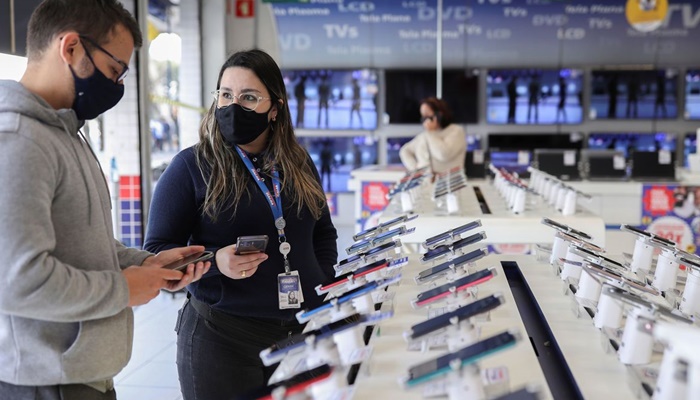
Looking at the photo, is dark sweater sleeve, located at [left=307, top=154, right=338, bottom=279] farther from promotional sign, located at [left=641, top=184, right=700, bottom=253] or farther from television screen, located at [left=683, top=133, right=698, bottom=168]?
television screen, located at [left=683, top=133, right=698, bottom=168]

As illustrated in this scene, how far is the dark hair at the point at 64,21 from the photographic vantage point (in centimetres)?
160

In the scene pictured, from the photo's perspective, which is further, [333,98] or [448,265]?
[333,98]

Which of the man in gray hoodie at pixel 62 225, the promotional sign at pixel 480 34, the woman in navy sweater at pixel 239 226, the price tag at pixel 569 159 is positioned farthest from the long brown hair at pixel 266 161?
the promotional sign at pixel 480 34

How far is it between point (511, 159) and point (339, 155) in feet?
7.80

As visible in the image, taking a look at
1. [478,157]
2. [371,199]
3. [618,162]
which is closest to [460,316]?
[371,199]

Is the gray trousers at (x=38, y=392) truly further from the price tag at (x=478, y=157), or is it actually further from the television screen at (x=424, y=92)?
the television screen at (x=424, y=92)

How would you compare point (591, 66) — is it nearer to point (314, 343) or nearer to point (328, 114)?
point (328, 114)

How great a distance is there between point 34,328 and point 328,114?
8.88 metres

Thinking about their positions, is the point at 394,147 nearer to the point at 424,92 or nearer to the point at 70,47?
the point at 424,92

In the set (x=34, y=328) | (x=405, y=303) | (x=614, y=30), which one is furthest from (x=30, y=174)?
(x=614, y=30)

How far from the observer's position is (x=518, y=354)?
1774 mm

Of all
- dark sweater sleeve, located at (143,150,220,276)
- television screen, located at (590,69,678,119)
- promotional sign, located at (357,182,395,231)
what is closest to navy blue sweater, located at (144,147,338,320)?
dark sweater sleeve, located at (143,150,220,276)

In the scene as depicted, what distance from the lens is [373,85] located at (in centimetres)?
1016

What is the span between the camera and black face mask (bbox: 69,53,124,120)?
1650 millimetres
